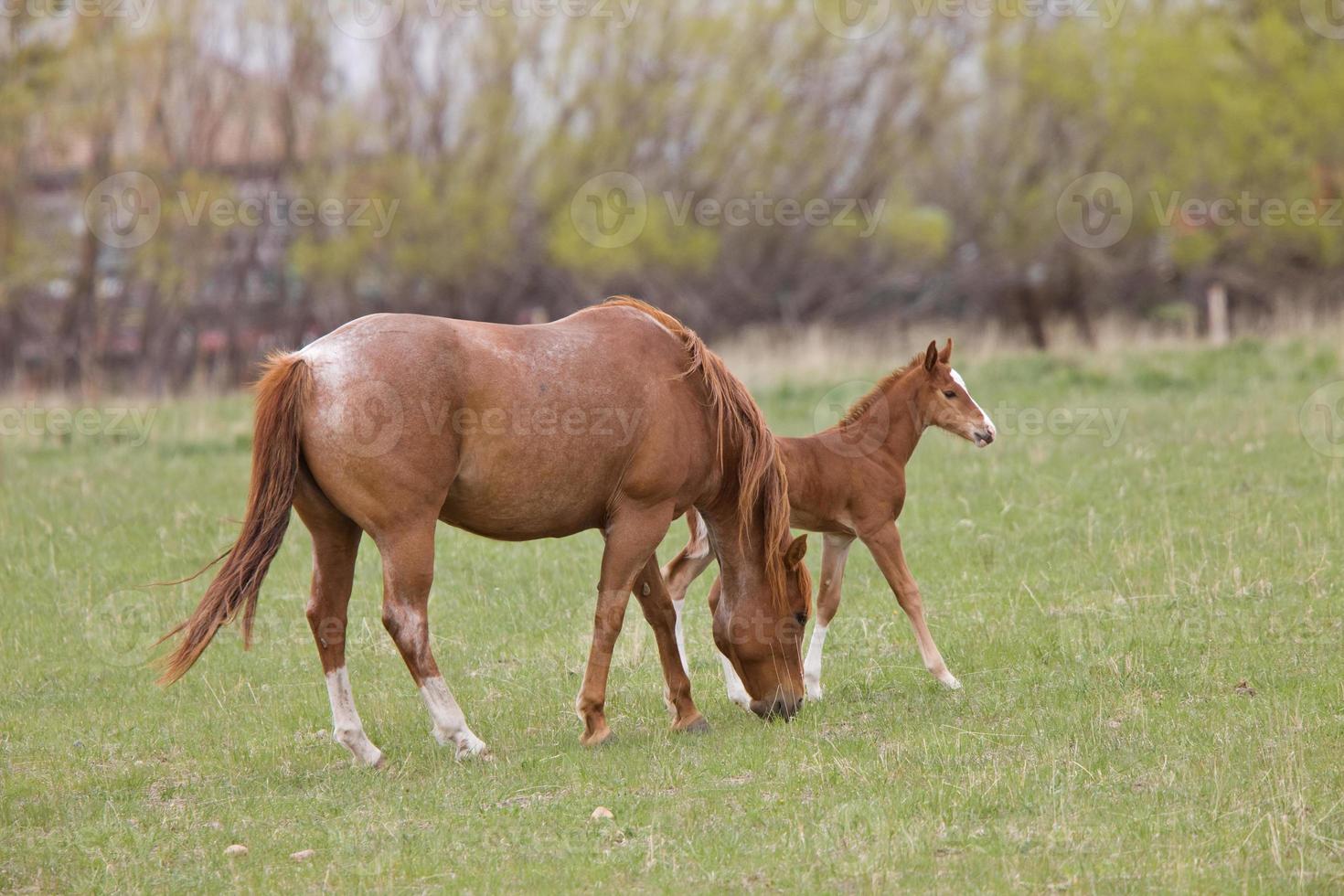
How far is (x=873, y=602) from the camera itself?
29.0ft

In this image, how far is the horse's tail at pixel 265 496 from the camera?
590 cm

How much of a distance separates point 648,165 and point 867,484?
19.9 meters

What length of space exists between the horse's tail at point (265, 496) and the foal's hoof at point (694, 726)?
2.01 meters

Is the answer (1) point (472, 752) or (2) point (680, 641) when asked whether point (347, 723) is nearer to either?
(1) point (472, 752)

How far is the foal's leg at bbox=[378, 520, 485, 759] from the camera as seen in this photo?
6.04 metres

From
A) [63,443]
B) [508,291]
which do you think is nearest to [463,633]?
[63,443]

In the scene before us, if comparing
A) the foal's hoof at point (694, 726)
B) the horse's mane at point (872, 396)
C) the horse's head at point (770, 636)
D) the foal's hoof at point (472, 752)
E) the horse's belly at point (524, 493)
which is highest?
the horse's mane at point (872, 396)

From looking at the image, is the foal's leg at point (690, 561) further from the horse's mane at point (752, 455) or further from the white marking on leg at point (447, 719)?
the white marking on leg at point (447, 719)

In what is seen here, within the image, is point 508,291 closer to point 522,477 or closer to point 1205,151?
point 1205,151

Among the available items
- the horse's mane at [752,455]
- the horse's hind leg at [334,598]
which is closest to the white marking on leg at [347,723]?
the horse's hind leg at [334,598]

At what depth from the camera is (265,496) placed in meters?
5.96

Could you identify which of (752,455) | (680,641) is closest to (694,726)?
(680,641)

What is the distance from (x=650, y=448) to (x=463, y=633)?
2637 millimetres

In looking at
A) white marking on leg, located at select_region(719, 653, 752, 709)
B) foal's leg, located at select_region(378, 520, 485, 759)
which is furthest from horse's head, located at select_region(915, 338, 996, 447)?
foal's leg, located at select_region(378, 520, 485, 759)
